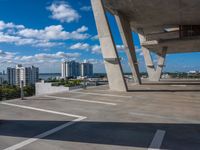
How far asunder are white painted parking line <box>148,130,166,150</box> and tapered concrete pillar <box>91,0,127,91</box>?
11.8m

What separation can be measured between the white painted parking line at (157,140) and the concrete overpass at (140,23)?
11.8 metres

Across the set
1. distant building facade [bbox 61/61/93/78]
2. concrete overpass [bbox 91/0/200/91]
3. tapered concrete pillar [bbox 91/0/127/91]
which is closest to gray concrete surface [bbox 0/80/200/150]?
tapered concrete pillar [bbox 91/0/127/91]

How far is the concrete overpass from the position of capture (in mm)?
17406

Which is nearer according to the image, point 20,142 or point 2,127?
point 20,142

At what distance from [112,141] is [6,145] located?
95.6 inches

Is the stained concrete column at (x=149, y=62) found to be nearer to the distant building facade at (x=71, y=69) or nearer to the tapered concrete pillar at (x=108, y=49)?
the tapered concrete pillar at (x=108, y=49)

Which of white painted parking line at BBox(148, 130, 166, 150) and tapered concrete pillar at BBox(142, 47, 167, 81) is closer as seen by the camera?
white painted parking line at BBox(148, 130, 166, 150)

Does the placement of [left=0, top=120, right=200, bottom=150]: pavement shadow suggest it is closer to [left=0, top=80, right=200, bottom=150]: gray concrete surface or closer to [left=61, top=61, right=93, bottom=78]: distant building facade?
[left=0, top=80, right=200, bottom=150]: gray concrete surface

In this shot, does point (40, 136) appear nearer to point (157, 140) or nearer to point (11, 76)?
point (157, 140)

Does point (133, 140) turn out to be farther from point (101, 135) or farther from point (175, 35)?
point (175, 35)

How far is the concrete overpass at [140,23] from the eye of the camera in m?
17.4

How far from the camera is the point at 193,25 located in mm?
28703

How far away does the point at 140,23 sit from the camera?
2792 cm

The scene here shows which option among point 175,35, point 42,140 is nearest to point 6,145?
point 42,140
